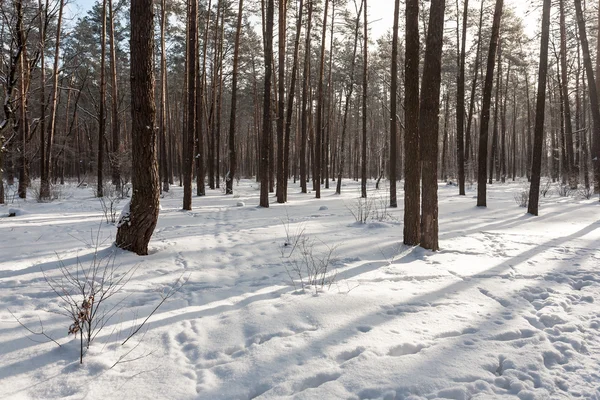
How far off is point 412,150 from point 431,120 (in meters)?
0.67

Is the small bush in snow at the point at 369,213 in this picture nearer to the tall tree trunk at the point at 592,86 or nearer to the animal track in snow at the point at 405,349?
the animal track in snow at the point at 405,349

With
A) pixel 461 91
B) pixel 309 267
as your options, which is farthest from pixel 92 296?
pixel 461 91

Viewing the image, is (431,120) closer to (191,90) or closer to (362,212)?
(362,212)

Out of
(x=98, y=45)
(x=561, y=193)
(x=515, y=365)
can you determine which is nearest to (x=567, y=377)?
(x=515, y=365)

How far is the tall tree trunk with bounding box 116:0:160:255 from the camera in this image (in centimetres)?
475

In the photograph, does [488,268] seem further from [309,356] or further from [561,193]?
[561,193]

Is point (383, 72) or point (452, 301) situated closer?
point (452, 301)

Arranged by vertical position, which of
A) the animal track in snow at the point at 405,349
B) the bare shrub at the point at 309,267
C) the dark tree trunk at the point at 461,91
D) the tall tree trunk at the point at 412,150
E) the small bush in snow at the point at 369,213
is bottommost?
the animal track in snow at the point at 405,349

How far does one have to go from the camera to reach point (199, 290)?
3740 mm

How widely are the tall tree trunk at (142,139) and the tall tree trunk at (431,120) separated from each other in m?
4.28

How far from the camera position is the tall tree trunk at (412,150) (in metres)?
5.66

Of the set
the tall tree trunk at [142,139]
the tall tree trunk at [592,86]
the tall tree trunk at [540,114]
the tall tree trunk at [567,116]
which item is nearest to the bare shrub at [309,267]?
the tall tree trunk at [142,139]

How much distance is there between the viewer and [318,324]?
9.51 ft

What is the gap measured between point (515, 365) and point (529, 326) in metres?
0.77
